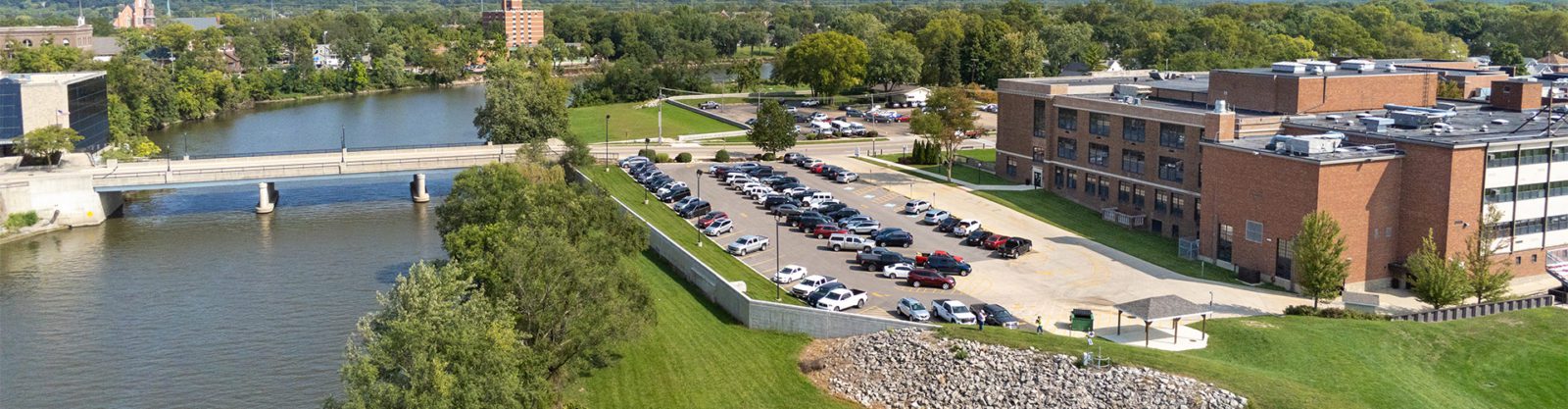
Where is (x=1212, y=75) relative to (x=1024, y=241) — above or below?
above

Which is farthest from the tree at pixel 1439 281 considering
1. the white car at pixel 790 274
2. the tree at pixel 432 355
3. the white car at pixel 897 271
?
the tree at pixel 432 355

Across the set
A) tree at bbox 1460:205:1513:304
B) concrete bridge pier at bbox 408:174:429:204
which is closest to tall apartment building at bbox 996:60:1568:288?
tree at bbox 1460:205:1513:304

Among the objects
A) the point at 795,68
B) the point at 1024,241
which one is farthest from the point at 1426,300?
the point at 795,68

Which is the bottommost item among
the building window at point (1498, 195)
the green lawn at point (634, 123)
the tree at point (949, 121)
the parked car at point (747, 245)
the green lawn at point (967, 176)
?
the parked car at point (747, 245)

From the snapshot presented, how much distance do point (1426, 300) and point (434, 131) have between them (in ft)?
268

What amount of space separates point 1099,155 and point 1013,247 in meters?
14.3

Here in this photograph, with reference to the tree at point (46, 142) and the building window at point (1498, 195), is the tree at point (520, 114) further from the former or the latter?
the building window at point (1498, 195)

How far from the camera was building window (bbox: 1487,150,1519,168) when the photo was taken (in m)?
51.8

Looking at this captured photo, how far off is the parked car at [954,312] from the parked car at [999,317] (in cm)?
51

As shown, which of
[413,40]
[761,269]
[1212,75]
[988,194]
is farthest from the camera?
[413,40]

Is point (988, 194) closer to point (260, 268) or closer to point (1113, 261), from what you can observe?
point (1113, 261)

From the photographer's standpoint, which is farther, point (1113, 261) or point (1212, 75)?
point (1212, 75)

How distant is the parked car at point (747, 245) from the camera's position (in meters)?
57.0

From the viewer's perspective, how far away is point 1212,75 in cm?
6638
